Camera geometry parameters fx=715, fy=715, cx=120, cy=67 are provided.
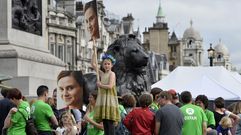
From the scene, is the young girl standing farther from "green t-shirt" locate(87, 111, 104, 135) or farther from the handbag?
the handbag

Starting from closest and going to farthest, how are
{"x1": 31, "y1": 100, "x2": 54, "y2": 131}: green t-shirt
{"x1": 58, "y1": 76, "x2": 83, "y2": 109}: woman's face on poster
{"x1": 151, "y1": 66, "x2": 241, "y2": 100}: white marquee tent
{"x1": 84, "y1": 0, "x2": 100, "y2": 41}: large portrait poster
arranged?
{"x1": 84, "y1": 0, "x2": 100, "y2": 41}: large portrait poster, {"x1": 31, "y1": 100, "x2": 54, "y2": 131}: green t-shirt, {"x1": 58, "y1": 76, "x2": 83, "y2": 109}: woman's face on poster, {"x1": 151, "y1": 66, "x2": 241, "y2": 100}: white marquee tent

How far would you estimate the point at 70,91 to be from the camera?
15797 millimetres

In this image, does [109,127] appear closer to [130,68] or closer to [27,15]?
[130,68]

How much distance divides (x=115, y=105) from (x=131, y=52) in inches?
269

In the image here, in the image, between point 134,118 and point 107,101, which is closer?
point 107,101

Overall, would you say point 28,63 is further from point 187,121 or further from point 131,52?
point 187,121

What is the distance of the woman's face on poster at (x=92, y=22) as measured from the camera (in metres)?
13.4

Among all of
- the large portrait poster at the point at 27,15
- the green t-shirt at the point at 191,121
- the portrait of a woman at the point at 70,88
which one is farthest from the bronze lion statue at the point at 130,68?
the large portrait poster at the point at 27,15

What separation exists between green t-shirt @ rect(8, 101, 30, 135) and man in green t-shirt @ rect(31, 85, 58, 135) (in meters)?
0.68

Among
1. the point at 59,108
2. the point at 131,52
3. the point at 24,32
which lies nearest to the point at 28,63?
the point at 24,32

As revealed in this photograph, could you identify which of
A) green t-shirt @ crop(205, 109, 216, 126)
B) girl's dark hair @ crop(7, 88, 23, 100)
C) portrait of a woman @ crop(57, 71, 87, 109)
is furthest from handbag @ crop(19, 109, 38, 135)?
green t-shirt @ crop(205, 109, 216, 126)

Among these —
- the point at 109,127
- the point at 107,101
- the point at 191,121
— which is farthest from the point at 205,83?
the point at 107,101

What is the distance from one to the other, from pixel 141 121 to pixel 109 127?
57 cm

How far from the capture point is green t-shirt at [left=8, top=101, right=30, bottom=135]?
13.1m
